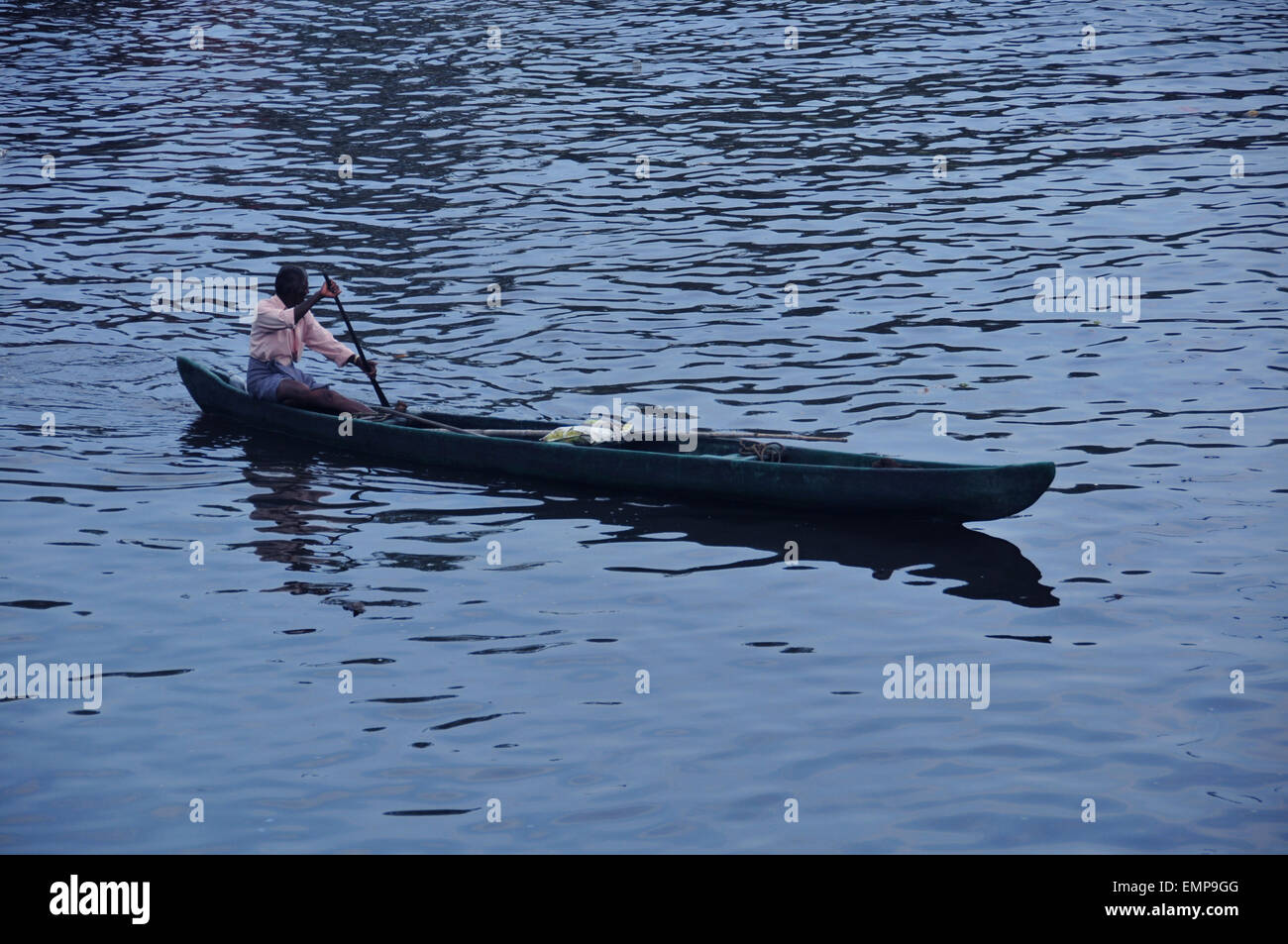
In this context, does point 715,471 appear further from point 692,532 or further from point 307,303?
point 307,303

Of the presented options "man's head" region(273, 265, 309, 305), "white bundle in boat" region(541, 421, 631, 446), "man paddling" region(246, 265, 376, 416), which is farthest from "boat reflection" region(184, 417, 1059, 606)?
"man's head" region(273, 265, 309, 305)

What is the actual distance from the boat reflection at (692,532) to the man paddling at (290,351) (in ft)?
2.98

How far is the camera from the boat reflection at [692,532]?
39.0 ft

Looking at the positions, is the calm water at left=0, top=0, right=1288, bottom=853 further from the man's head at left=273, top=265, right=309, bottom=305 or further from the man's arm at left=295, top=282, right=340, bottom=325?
the man's head at left=273, top=265, right=309, bottom=305

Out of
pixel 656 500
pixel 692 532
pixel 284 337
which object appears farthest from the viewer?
pixel 284 337

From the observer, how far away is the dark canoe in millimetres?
12109

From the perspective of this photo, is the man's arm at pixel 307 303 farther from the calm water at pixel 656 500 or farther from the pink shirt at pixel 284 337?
the calm water at pixel 656 500

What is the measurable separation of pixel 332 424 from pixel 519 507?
2.37 meters

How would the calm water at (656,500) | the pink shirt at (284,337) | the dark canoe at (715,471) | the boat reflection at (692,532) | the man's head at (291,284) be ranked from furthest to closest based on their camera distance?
the pink shirt at (284,337) < the man's head at (291,284) < the dark canoe at (715,471) < the boat reflection at (692,532) < the calm water at (656,500)

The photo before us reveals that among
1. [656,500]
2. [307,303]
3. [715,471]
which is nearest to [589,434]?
[656,500]

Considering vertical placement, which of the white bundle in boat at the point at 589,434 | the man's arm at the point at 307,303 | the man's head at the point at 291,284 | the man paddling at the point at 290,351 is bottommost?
the white bundle in boat at the point at 589,434

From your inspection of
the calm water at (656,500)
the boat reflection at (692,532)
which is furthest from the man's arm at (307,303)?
the boat reflection at (692,532)

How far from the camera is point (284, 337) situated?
15.2 metres

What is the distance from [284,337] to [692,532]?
16.6ft
